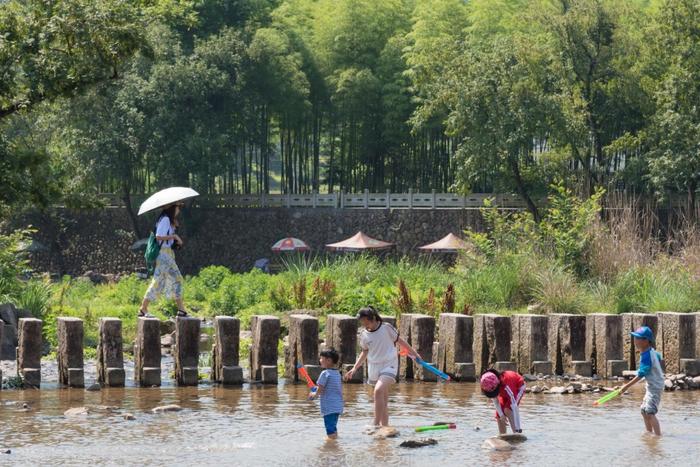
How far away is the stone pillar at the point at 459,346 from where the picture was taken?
19188 millimetres

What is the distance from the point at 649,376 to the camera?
47.8 feet

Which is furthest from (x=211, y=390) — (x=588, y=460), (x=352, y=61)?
(x=352, y=61)

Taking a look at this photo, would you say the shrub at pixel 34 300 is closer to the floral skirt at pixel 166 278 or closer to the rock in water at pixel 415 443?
the floral skirt at pixel 166 278

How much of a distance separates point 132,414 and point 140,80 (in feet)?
135

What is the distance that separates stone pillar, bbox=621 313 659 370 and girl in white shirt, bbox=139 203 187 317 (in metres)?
6.71

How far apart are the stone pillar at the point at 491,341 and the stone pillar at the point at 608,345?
1.37 metres

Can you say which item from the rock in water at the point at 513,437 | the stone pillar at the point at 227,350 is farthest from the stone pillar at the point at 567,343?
the rock in water at the point at 513,437

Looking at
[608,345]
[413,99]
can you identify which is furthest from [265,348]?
[413,99]

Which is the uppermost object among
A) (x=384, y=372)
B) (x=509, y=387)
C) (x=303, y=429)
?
(x=384, y=372)

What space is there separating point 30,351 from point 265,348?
10.5ft

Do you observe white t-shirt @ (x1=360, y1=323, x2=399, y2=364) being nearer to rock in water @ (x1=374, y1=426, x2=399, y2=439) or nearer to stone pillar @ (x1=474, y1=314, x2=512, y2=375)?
rock in water @ (x1=374, y1=426, x2=399, y2=439)

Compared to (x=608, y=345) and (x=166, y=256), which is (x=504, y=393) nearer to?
(x=608, y=345)

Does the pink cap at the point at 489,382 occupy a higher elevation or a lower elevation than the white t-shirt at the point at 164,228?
lower

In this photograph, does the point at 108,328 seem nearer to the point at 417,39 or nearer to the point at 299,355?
the point at 299,355
